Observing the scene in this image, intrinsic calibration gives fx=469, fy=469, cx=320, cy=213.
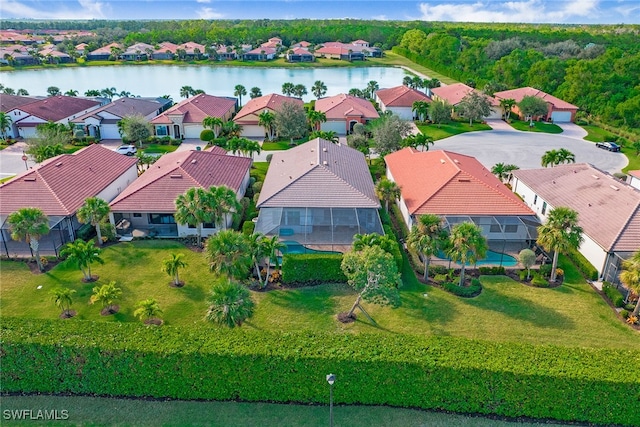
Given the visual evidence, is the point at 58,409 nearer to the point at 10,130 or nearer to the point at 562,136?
the point at 10,130

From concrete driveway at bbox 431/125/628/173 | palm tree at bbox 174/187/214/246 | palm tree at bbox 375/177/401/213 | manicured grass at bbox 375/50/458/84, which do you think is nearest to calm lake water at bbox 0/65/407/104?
manicured grass at bbox 375/50/458/84

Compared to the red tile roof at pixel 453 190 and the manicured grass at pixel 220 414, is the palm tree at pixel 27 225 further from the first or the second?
the red tile roof at pixel 453 190

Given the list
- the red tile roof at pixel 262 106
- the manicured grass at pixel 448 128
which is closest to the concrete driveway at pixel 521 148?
the manicured grass at pixel 448 128

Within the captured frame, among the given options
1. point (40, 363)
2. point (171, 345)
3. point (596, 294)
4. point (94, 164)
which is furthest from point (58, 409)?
Answer: point (596, 294)

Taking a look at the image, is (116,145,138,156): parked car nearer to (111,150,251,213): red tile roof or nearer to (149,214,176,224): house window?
(111,150,251,213): red tile roof

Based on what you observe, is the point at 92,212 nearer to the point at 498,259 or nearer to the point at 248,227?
the point at 248,227

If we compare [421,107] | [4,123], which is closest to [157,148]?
[4,123]
